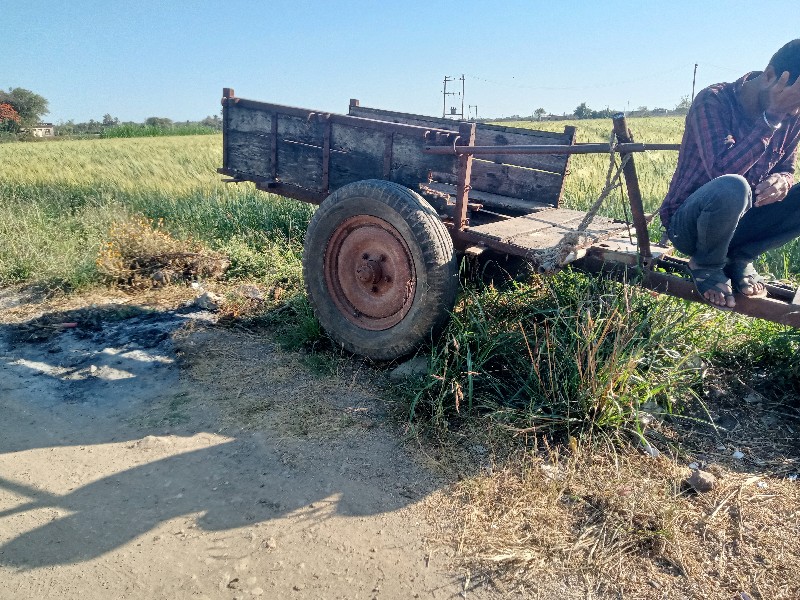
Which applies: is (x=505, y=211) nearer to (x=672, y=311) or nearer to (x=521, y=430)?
(x=672, y=311)

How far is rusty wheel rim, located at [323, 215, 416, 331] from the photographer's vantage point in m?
3.79

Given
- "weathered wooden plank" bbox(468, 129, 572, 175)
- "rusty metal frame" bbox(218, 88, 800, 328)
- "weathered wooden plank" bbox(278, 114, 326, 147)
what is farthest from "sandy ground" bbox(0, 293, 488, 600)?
"weathered wooden plank" bbox(468, 129, 572, 175)

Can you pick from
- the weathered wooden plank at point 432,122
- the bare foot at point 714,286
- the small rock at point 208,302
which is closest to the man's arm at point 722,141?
the bare foot at point 714,286

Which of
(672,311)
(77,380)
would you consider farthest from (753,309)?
(77,380)

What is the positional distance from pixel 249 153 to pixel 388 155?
4.73 feet

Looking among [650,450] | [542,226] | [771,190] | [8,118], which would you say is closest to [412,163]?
[542,226]

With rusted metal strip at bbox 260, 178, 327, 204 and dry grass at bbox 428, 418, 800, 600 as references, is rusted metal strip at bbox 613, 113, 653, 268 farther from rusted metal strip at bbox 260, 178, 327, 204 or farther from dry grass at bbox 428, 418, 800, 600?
rusted metal strip at bbox 260, 178, 327, 204

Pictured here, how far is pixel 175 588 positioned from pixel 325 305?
2.16 m

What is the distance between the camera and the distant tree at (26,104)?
49938 mm

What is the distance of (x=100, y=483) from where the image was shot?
2961 mm

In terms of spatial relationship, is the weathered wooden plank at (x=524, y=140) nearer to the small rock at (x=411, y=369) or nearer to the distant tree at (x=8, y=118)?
the small rock at (x=411, y=369)

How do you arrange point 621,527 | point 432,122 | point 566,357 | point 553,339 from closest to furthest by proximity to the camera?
point 621,527 < point 566,357 < point 553,339 < point 432,122

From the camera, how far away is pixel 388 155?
4.09 metres

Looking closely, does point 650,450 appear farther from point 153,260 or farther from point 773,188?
point 153,260
